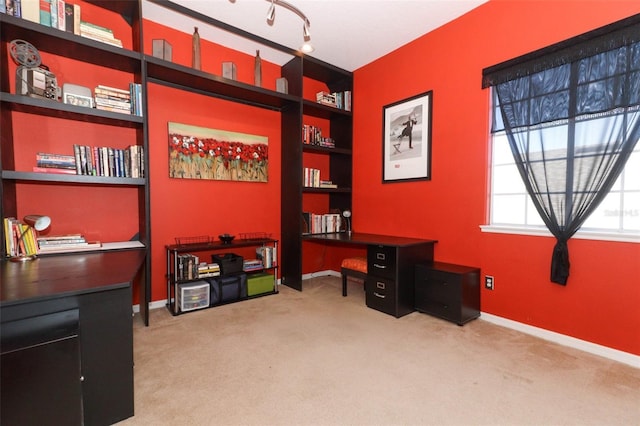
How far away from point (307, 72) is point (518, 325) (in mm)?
3767

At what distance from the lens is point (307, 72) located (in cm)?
392

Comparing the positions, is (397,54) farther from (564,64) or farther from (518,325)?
(518,325)

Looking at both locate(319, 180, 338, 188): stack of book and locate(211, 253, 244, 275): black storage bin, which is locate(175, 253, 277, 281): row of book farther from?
locate(319, 180, 338, 188): stack of book

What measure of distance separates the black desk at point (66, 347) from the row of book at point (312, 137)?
2.64 metres

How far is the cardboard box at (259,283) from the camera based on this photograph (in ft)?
10.8

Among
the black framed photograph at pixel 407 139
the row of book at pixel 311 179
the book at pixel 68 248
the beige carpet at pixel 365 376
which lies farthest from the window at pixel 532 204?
the book at pixel 68 248

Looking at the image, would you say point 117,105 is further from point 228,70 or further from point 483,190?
point 483,190

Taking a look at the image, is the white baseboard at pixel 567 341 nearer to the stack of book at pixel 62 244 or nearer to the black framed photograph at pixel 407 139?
the stack of book at pixel 62 244

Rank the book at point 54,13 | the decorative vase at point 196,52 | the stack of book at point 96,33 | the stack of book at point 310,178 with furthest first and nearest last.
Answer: the stack of book at point 310,178, the decorative vase at point 196,52, the stack of book at point 96,33, the book at point 54,13

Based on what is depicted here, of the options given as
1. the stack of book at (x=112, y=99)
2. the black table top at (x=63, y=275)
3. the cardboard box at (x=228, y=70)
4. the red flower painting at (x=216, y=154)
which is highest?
the cardboard box at (x=228, y=70)

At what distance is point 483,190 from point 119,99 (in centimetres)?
338

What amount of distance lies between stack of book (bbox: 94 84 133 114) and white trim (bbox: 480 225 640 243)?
341 cm

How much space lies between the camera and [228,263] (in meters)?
3.14

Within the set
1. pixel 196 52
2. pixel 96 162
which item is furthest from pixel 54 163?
pixel 196 52
